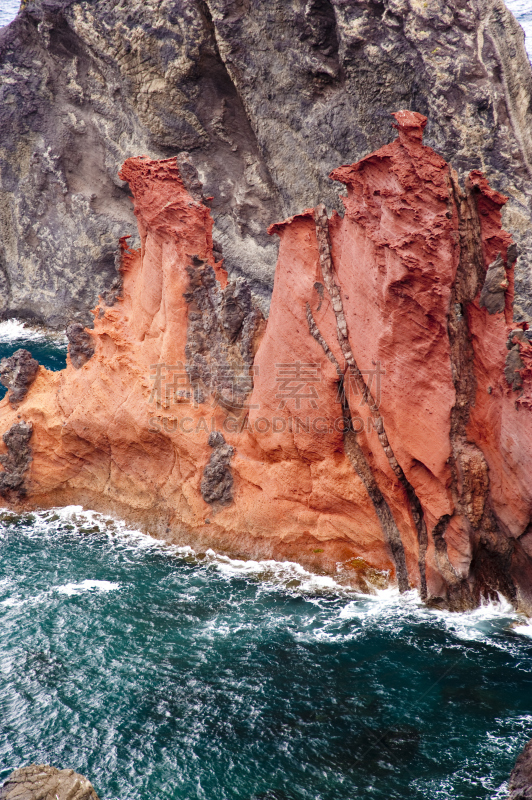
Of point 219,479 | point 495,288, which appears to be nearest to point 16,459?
point 219,479

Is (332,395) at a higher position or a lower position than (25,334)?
lower

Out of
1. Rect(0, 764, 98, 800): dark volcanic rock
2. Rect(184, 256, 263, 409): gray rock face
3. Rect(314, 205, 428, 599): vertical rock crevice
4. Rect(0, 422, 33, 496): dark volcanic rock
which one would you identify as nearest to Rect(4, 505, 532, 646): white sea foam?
Rect(314, 205, 428, 599): vertical rock crevice

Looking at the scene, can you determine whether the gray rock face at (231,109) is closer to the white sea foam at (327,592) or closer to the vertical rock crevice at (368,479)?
the vertical rock crevice at (368,479)

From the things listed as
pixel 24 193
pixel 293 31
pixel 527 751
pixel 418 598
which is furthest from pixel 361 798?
pixel 24 193

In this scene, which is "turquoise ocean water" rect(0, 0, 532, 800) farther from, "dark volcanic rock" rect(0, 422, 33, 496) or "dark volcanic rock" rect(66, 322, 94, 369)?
"dark volcanic rock" rect(66, 322, 94, 369)

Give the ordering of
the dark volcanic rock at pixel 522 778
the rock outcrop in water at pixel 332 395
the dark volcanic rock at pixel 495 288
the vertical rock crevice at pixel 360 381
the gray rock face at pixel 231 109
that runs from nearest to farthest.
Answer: the dark volcanic rock at pixel 522 778, the dark volcanic rock at pixel 495 288, the rock outcrop in water at pixel 332 395, the vertical rock crevice at pixel 360 381, the gray rock face at pixel 231 109

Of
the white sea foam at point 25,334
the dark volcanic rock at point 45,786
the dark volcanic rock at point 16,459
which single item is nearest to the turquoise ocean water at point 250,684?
the dark volcanic rock at point 45,786

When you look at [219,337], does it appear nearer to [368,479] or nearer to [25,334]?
[368,479]
